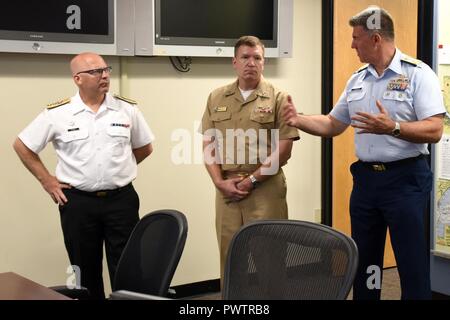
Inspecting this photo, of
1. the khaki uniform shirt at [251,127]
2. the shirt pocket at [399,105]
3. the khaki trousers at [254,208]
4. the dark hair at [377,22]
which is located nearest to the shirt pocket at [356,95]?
the shirt pocket at [399,105]

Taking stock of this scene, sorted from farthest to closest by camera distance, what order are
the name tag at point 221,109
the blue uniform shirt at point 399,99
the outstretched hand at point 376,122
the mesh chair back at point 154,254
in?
the name tag at point 221,109
the blue uniform shirt at point 399,99
the outstretched hand at point 376,122
the mesh chair back at point 154,254

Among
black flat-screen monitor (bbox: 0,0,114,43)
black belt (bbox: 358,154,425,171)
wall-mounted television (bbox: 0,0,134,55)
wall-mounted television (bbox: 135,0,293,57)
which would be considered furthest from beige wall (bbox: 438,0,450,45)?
black flat-screen monitor (bbox: 0,0,114,43)

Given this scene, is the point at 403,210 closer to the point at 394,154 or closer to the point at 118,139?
the point at 394,154

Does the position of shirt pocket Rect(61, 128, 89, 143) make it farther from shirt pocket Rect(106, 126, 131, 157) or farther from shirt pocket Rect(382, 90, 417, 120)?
shirt pocket Rect(382, 90, 417, 120)

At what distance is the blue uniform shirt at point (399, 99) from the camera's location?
2.99 m

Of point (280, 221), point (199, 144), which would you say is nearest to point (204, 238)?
point (199, 144)

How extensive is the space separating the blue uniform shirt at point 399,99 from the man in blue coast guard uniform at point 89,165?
1243mm

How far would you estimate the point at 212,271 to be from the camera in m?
4.58

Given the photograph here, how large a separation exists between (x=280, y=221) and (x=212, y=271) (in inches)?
95.6

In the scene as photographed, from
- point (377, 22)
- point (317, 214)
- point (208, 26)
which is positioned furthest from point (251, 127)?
point (317, 214)

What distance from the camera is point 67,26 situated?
3.77 m

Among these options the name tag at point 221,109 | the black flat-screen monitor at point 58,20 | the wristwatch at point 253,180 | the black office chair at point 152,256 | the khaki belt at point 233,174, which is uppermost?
the black flat-screen monitor at point 58,20

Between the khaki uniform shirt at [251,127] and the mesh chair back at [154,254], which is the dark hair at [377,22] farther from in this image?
the mesh chair back at [154,254]
